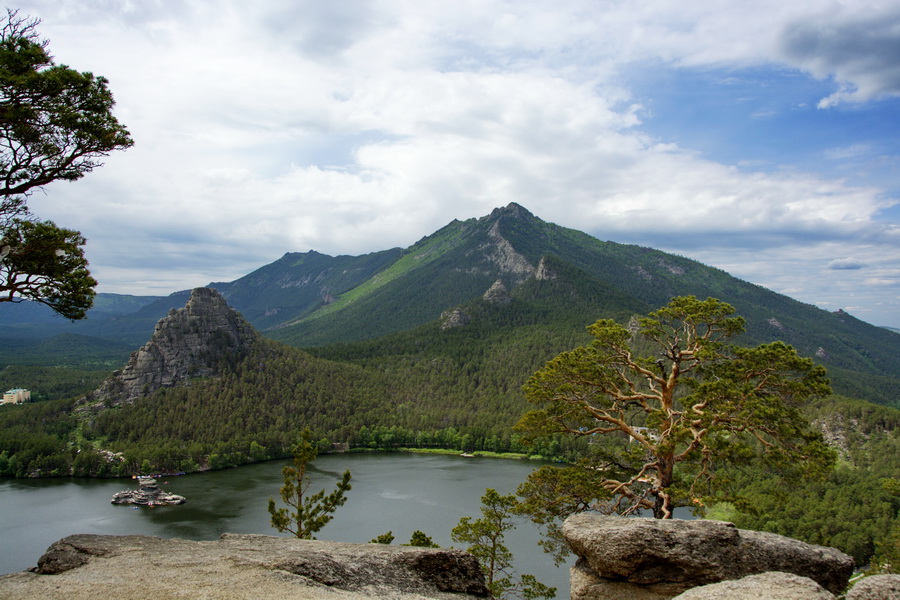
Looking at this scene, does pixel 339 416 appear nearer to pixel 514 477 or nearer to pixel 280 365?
pixel 280 365

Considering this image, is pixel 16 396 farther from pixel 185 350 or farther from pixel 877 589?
pixel 877 589

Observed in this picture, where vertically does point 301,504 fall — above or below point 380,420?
above

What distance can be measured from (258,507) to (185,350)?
3510 inches

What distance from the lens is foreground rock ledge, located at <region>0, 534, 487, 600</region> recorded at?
854 cm

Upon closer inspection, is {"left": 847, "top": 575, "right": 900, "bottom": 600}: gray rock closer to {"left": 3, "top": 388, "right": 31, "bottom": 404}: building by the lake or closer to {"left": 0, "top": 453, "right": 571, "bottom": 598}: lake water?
{"left": 0, "top": 453, "right": 571, "bottom": 598}: lake water

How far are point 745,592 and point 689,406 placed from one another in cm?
806

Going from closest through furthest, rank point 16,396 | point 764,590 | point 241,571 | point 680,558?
point 764,590
point 241,571
point 680,558
point 16,396

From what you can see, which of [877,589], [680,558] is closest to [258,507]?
[680,558]

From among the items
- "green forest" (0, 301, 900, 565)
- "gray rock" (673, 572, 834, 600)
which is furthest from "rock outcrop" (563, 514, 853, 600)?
"green forest" (0, 301, 900, 565)

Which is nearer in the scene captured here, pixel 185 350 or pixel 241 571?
pixel 241 571

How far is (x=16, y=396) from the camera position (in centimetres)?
14800

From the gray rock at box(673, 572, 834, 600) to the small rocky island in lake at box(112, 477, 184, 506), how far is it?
82.2 m

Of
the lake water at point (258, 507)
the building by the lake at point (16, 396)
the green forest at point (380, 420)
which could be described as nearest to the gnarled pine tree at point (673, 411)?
the green forest at point (380, 420)

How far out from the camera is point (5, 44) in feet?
36.1
